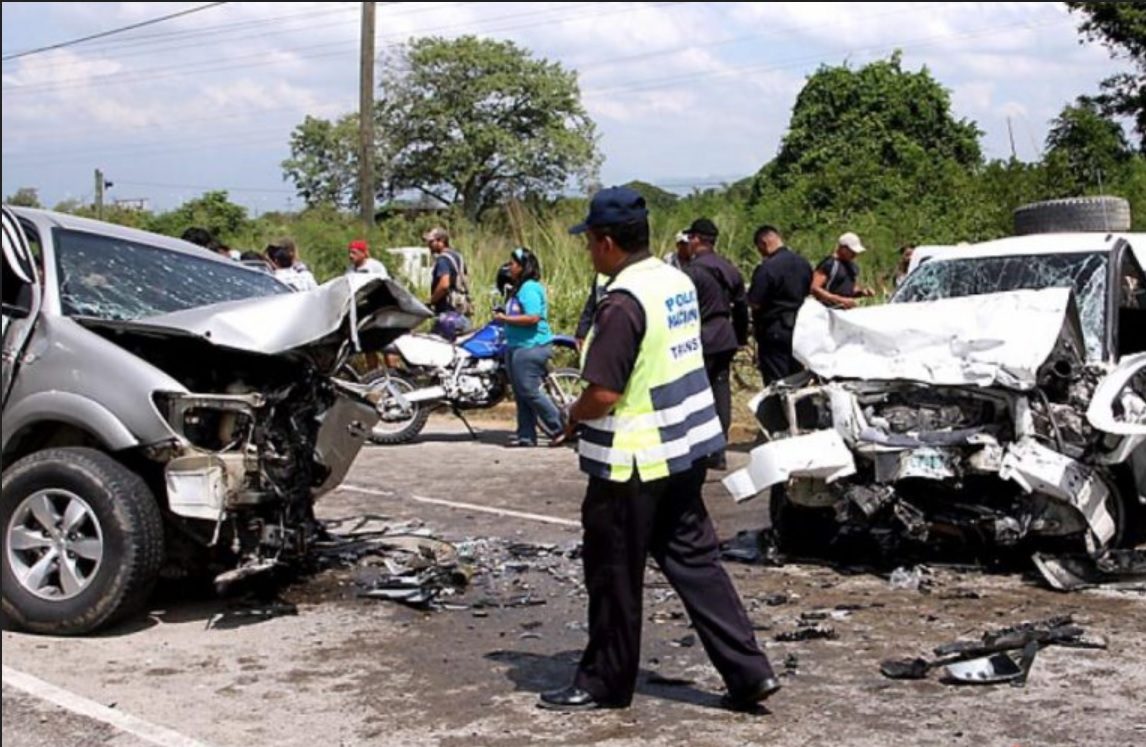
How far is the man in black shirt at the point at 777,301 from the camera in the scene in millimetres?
11273

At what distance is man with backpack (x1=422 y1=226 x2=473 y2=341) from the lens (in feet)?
46.9

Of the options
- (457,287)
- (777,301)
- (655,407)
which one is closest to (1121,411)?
(655,407)

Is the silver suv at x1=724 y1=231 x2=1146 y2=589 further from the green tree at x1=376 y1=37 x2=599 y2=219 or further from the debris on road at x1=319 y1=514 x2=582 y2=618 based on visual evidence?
the green tree at x1=376 y1=37 x2=599 y2=219

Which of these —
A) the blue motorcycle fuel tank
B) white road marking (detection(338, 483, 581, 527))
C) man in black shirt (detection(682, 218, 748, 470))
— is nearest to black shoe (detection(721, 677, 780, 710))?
white road marking (detection(338, 483, 581, 527))

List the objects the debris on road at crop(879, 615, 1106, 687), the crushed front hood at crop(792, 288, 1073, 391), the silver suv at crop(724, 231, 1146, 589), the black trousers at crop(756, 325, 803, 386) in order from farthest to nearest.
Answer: the black trousers at crop(756, 325, 803, 386) → the crushed front hood at crop(792, 288, 1073, 391) → the silver suv at crop(724, 231, 1146, 589) → the debris on road at crop(879, 615, 1106, 687)

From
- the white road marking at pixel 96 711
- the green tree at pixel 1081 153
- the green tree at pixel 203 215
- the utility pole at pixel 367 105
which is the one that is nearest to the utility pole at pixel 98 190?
the green tree at pixel 203 215

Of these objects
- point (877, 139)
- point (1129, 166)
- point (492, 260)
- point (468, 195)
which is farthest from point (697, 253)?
point (468, 195)

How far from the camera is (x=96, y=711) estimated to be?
5398 mm

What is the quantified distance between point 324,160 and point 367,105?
116ft

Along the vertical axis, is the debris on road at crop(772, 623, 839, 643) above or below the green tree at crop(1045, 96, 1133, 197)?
below

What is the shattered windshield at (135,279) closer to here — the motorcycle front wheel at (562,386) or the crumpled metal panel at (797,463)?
the crumpled metal panel at (797,463)

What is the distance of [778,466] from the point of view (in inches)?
292

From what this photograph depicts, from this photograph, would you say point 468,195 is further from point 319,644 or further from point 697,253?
point 319,644

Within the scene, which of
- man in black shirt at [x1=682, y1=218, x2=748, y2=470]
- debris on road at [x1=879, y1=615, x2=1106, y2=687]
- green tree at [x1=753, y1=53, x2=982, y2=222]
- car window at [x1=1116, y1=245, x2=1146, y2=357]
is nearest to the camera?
debris on road at [x1=879, y1=615, x2=1106, y2=687]
